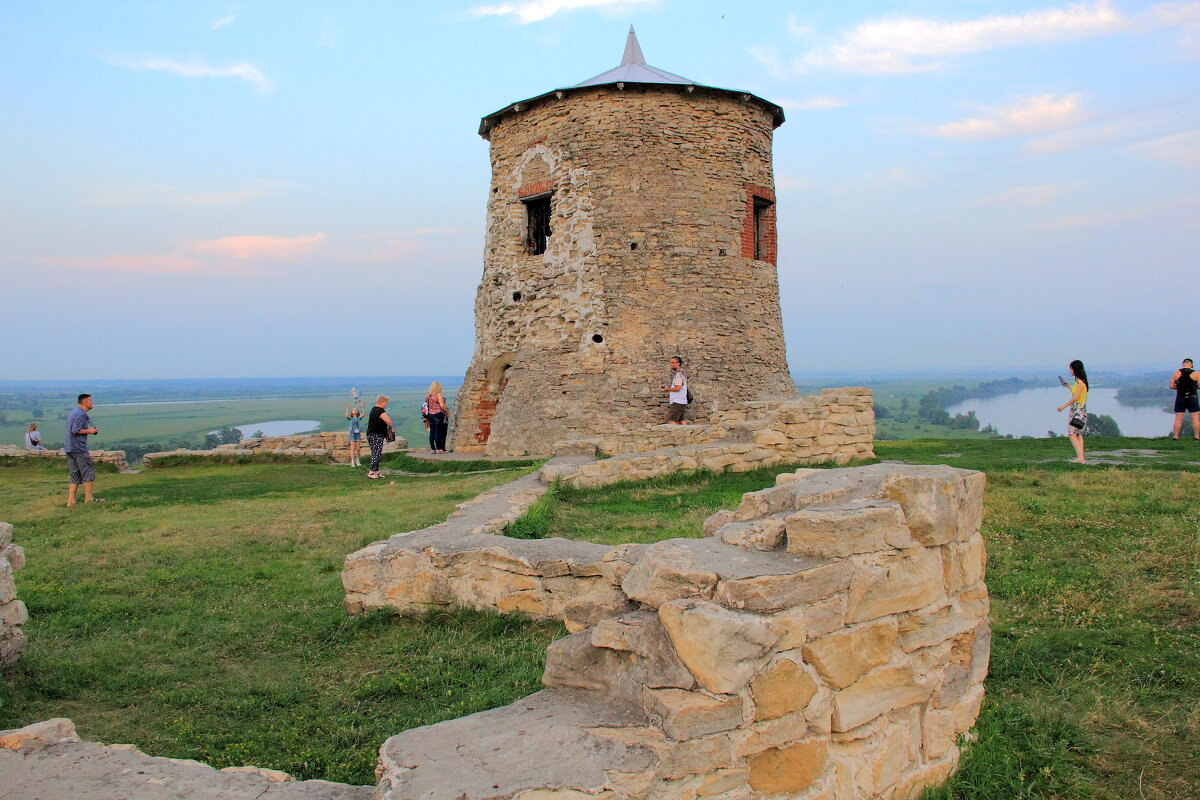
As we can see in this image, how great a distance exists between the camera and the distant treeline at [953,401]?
46406mm

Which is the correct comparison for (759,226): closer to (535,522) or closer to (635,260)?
(635,260)

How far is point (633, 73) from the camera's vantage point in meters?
15.9

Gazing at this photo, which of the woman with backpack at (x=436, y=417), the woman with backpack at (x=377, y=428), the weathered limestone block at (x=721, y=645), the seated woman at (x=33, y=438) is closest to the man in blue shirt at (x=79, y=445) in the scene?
the woman with backpack at (x=377, y=428)

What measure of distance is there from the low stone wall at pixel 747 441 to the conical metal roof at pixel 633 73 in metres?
6.95

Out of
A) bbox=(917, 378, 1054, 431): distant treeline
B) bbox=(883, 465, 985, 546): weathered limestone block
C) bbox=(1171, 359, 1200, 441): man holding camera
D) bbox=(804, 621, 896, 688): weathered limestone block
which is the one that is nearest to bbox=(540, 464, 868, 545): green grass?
bbox=(883, 465, 985, 546): weathered limestone block

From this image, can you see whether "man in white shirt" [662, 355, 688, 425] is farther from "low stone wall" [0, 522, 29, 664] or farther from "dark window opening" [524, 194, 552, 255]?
"low stone wall" [0, 522, 29, 664]

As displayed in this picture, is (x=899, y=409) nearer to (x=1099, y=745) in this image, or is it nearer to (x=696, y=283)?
(x=696, y=283)

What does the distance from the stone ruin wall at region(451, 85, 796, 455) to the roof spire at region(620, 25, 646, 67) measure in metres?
2.82

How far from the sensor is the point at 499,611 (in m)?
5.58

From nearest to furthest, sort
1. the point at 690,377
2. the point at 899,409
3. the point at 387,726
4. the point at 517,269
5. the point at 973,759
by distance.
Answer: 1. the point at 973,759
2. the point at 387,726
3. the point at 690,377
4. the point at 517,269
5. the point at 899,409

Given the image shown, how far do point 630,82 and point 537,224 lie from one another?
3.52m

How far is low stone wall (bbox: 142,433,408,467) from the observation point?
1798 cm

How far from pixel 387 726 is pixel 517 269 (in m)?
13.0

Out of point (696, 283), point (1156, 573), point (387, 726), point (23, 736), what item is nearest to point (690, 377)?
point (696, 283)
